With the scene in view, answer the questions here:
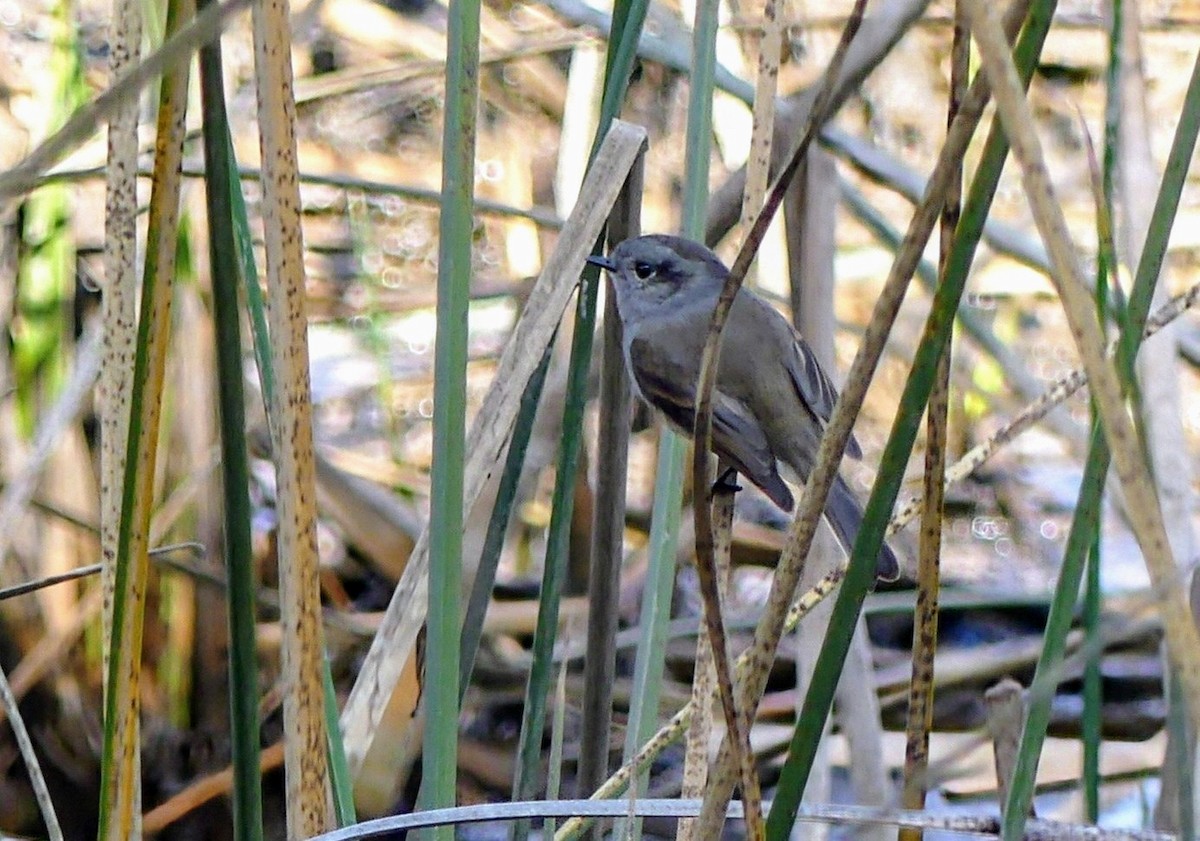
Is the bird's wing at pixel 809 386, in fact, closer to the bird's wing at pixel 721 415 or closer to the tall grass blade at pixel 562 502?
the bird's wing at pixel 721 415

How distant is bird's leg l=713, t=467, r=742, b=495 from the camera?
1767 millimetres

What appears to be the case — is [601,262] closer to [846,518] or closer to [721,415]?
[846,518]

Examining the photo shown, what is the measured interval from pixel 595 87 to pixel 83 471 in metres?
1.48

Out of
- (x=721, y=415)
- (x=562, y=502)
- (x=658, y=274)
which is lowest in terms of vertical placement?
(x=562, y=502)

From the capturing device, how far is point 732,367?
2094mm

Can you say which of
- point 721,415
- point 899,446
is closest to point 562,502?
point 899,446

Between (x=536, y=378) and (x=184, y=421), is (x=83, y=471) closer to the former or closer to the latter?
(x=184, y=421)

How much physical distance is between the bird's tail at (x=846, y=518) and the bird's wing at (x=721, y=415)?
0.05 meters

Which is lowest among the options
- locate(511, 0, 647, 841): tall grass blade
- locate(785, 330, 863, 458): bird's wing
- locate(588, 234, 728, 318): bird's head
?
locate(511, 0, 647, 841): tall grass blade

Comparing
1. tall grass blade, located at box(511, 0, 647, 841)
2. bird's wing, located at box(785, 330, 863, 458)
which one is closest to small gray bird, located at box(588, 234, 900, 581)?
bird's wing, located at box(785, 330, 863, 458)

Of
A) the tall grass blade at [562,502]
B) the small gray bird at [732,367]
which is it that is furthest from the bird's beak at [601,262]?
the small gray bird at [732,367]

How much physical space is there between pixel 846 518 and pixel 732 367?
0.40 metres

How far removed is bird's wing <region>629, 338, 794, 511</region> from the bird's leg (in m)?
0.02

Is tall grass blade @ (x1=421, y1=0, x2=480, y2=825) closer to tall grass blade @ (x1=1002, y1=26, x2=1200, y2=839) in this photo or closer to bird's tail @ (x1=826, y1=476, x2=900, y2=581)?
tall grass blade @ (x1=1002, y1=26, x2=1200, y2=839)
